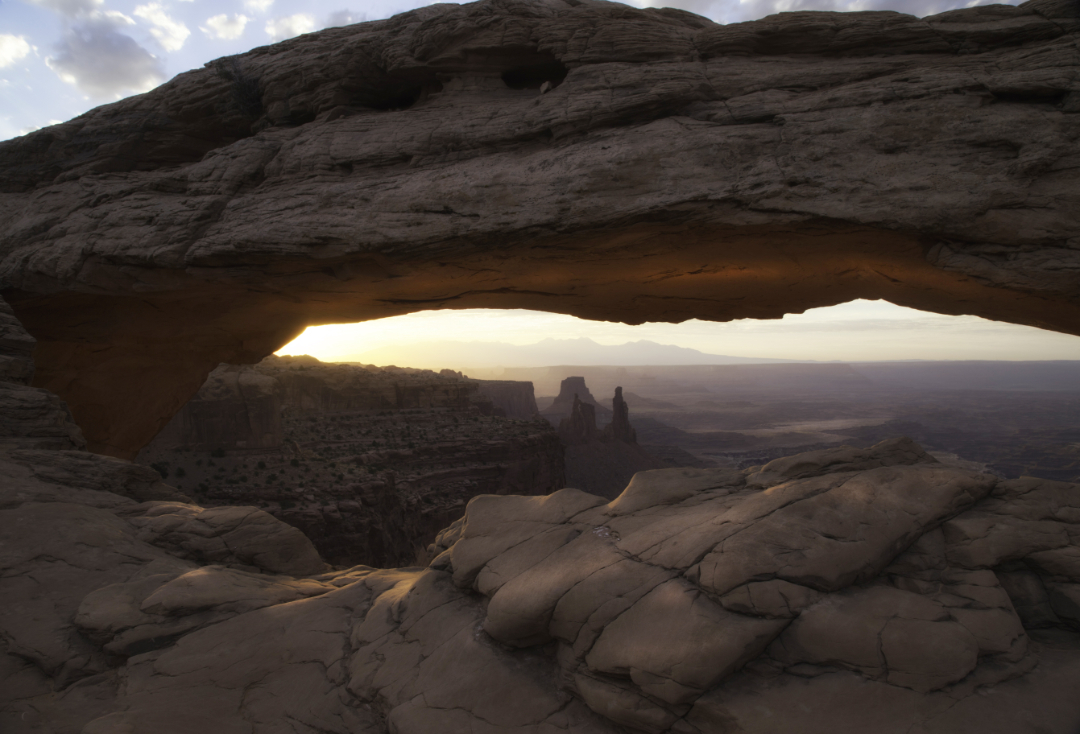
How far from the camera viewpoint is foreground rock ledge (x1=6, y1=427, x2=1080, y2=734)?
351cm

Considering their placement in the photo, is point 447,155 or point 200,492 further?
point 200,492

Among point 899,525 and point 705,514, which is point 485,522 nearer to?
point 705,514

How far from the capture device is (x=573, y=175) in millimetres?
7121

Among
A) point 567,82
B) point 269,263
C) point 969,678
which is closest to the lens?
point 969,678

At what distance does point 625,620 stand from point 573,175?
5582 mm

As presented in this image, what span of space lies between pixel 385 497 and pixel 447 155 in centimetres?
1792

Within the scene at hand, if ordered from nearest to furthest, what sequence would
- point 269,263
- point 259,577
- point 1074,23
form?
point 1074,23 → point 259,577 → point 269,263

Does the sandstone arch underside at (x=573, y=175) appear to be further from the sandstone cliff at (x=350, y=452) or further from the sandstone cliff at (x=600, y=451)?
the sandstone cliff at (x=600, y=451)

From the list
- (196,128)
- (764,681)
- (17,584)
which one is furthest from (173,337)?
(764,681)

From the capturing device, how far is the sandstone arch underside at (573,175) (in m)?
5.90

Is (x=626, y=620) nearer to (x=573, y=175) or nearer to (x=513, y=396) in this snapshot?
(x=573, y=175)

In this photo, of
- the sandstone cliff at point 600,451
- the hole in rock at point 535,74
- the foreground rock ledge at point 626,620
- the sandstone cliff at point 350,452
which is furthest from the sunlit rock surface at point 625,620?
the sandstone cliff at point 600,451

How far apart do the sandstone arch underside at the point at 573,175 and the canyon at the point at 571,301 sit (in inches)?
2.0

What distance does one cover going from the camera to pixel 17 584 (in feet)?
18.2
